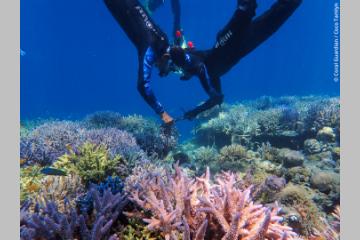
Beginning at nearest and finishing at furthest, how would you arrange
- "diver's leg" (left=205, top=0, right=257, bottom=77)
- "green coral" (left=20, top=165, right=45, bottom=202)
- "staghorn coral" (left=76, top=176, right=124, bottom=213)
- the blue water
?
"staghorn coral" (left=76, top=176, right=124, bottom=213)
"green coral" (left=20, top=165, right=45, bottom=202)
"diver's leg" (left=205, top=0, right=257, bottom=77)
the blue water

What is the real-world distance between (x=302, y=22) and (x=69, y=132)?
73.5 metres

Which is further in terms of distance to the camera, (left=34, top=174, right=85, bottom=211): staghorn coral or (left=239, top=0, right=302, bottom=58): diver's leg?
(left=239, top=0, right=302, bottom=58): diver's leg

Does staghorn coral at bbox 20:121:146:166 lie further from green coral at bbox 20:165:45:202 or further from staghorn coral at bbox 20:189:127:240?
staghorn coral at bbox 20:189:127:240

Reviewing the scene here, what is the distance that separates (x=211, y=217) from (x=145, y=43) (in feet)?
17.6

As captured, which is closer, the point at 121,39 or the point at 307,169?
the point at 307,169

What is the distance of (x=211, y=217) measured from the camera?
2822 millimetres

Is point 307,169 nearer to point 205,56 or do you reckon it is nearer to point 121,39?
point 205,56

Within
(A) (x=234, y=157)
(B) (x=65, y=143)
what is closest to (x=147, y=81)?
(B) (x=65, y=143)

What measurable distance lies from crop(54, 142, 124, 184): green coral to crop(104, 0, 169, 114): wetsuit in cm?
186

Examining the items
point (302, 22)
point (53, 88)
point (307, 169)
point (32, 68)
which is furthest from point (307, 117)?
point (32, 68)

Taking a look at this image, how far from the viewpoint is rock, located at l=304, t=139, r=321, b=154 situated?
7238 mm

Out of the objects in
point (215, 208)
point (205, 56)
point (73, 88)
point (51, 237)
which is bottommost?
point (51, 237)

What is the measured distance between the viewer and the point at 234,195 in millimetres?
2947

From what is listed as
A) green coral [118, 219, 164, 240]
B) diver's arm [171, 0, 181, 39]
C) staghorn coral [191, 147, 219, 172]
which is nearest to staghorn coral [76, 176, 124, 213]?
green coral [118, 219, 164, 240]
